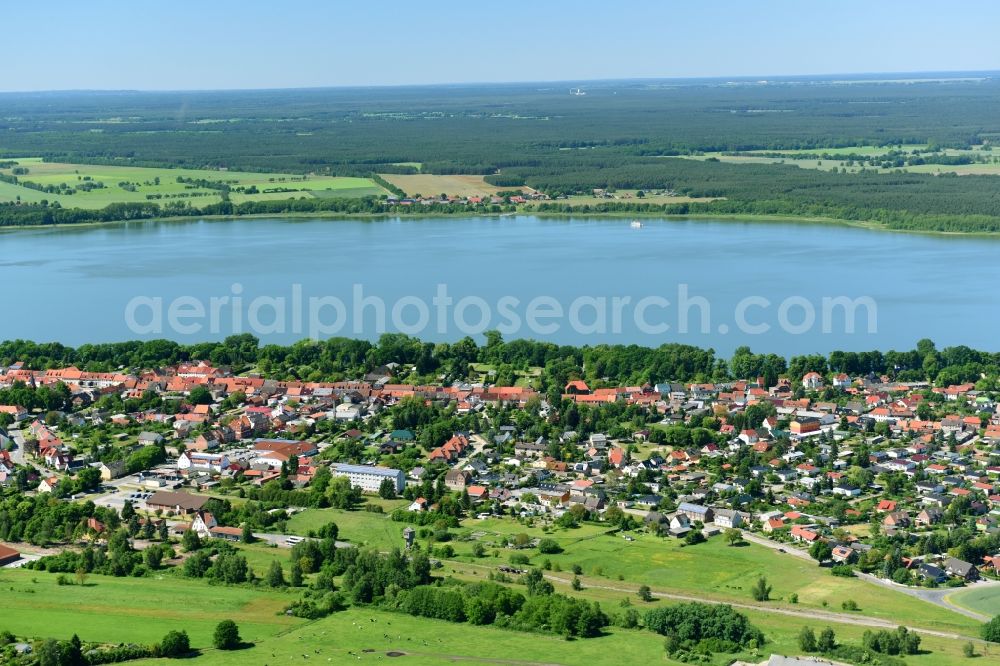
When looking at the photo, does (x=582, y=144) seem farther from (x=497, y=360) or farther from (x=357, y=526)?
(x=357, y=526)

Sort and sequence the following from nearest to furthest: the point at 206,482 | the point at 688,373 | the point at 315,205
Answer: the point at 206,482
the point at 688,373
the point at 315,205

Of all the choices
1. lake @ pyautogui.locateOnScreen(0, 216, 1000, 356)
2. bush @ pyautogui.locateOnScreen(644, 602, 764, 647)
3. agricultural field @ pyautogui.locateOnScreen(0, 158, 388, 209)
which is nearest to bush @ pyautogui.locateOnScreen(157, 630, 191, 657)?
bush @ pyautogui.locateOnScreen(644, 602, 764, 647)

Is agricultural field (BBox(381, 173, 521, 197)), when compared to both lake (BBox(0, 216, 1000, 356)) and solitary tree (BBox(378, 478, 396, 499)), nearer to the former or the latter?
lake (BBox(0, 216, 1000, 356))

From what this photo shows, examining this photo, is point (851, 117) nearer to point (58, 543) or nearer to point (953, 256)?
point (953, 256)

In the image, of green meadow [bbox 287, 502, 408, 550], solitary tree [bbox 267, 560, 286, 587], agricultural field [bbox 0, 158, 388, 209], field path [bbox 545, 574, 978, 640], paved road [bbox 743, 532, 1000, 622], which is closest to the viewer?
field path [bbox 545, 574, 978, 640]

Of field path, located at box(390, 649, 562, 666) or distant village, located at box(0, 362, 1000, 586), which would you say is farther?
distant village, located at box(0, 362, 1000, 586)

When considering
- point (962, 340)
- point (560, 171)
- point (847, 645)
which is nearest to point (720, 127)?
point (560, 171)
